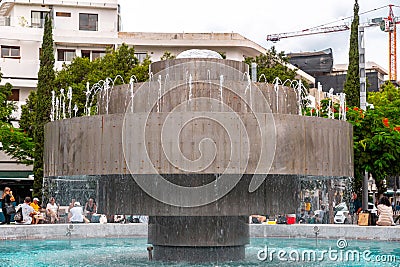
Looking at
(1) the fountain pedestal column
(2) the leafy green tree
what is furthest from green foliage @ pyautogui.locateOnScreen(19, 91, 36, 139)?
(1) the fountain pedestal column

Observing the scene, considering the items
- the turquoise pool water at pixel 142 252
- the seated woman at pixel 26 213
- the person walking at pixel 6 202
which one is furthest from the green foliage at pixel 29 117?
the turquoise pool water at pixel 142 252

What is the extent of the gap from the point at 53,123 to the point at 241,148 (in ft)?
12.3

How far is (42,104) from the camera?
3447 cm

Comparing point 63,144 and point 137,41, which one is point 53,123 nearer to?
point 63,144

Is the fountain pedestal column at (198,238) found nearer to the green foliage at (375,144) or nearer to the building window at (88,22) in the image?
the green foliage at (375,144)

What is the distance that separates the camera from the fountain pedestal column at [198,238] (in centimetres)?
1370

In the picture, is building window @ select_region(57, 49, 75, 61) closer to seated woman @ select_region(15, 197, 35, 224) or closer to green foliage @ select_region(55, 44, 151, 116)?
green foliage @ select_region(55, 44, 151, 116)

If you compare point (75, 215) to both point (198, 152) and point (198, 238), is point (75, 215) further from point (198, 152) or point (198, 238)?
point (198, 152)

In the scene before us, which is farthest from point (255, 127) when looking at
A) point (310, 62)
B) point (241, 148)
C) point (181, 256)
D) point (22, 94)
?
point (310, 62)

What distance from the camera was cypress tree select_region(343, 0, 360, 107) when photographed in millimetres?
36000

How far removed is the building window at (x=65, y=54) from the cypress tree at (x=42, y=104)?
1249cm

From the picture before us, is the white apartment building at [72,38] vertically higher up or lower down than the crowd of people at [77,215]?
higher up

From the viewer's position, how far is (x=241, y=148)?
40.0 feet

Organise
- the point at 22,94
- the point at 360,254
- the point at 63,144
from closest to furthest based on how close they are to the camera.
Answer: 1. the point at 63,144
2. the point at 360,254
3. the point at 22,94
